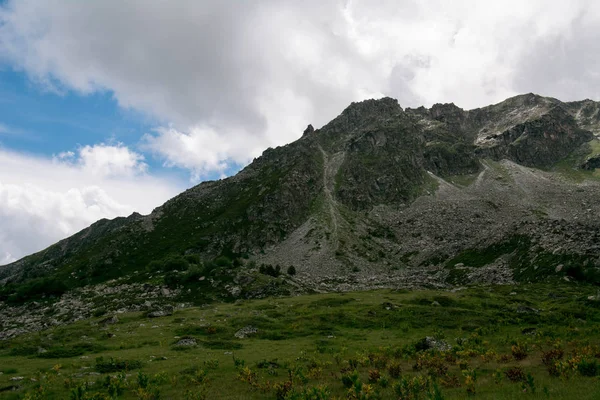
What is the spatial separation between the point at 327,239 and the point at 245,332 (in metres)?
87.7

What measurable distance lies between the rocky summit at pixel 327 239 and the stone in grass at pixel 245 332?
25.2 m

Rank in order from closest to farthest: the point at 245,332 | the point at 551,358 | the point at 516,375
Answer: the point at 516,375 < the point at 551,358 < the point at 245,332

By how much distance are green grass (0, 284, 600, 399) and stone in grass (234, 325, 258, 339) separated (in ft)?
2.50

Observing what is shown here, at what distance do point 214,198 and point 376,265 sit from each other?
3501 inches

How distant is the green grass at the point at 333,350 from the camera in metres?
19.0

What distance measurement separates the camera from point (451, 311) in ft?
142

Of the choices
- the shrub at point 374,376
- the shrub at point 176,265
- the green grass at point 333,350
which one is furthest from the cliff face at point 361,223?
the shrub at point 374,376

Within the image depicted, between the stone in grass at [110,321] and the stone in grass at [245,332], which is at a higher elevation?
the stone in grass at [110,321]

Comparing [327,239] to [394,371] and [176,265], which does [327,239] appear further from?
[394,371]

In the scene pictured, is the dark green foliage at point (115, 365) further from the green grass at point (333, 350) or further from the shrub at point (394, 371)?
the shrub at point (394, 371)

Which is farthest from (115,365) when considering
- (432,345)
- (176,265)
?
(176,265)

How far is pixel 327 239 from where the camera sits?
412ft

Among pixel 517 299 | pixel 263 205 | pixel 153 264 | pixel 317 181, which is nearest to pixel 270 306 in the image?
pixel 517 299

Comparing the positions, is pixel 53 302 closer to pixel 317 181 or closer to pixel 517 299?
pixel 517 299
